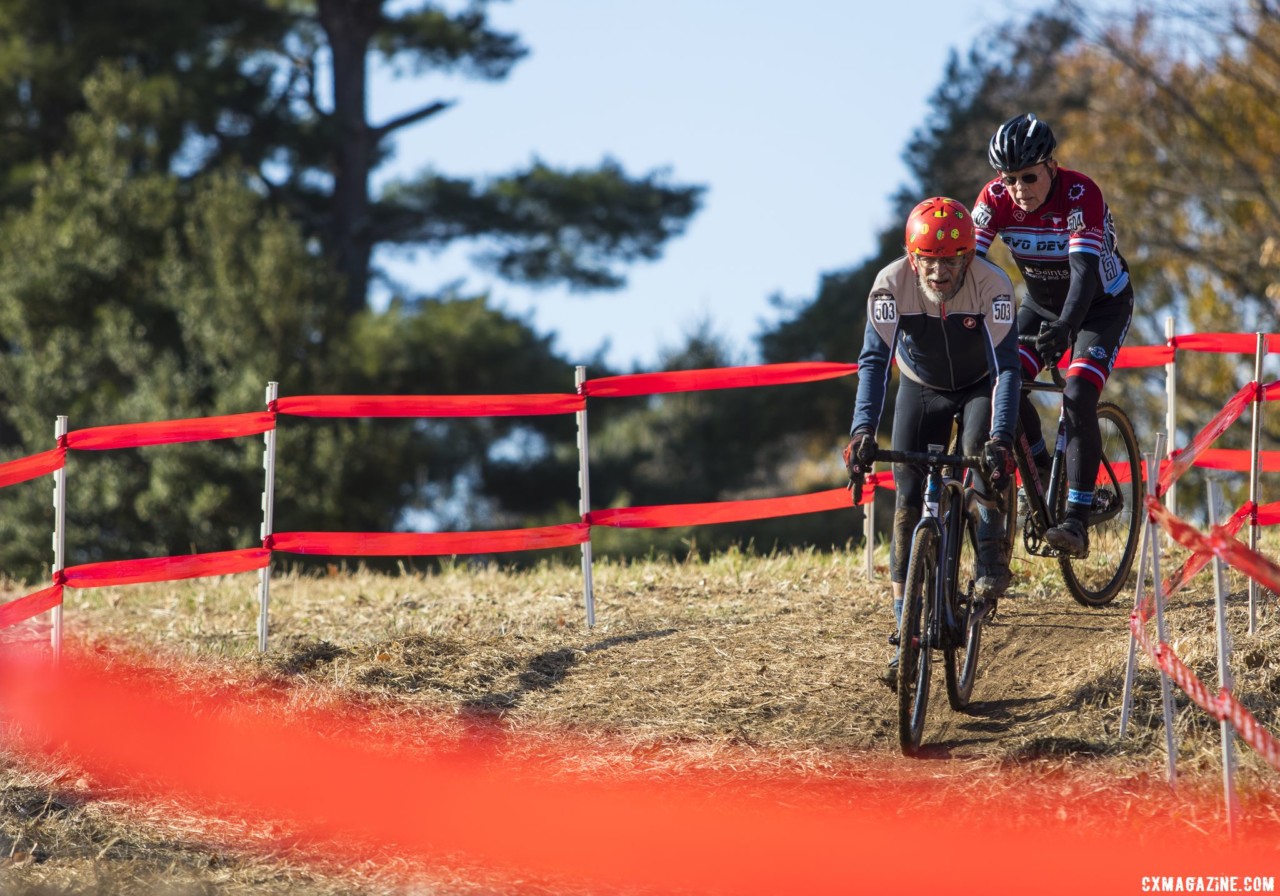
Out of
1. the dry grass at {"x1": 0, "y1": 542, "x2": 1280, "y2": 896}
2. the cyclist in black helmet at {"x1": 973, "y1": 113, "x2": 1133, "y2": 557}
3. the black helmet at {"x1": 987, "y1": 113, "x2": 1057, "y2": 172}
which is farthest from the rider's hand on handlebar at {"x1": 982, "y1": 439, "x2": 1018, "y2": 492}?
the black helmet at {"x1": 987, "y1": 113, "x2": 1057, "y2": 172}

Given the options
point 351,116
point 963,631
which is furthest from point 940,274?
point 351,116

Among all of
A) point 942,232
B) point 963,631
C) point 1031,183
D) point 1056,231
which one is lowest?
point 963,631

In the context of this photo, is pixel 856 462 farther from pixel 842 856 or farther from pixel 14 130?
pixel 14 130

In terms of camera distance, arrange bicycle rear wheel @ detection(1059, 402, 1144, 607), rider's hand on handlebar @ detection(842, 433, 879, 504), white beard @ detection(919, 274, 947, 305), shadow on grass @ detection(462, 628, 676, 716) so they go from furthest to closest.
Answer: bicycle rear wheel @ detection(1059, 402, 1144, 607), shadow on grass @ detection(462, 628, 676, 716), white beard @ detection(919, 274, 947, 305), rider's hand on handlebar @ detection(842, 433, 879, 504)

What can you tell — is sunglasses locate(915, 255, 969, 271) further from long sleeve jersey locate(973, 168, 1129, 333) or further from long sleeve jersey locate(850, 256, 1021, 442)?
long sleeve jersey locate(973, 168, 1129, 333)

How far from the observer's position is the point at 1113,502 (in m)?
8.09

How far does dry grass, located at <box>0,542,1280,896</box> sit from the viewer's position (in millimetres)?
6219

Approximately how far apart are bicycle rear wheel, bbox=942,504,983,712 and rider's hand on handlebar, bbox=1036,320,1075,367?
104 centimetres

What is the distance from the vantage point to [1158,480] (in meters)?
6.30

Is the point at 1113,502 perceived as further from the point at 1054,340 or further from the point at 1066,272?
the point at 1066,272

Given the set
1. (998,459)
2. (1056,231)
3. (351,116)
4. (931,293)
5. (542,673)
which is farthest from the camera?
(351,116)

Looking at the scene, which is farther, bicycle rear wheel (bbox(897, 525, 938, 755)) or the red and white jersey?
the red and white jersey

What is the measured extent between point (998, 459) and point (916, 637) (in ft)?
2.76

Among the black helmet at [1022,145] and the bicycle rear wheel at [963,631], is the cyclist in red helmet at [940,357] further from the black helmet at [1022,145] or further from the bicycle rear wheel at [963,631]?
the black helmet at [1022,145]
